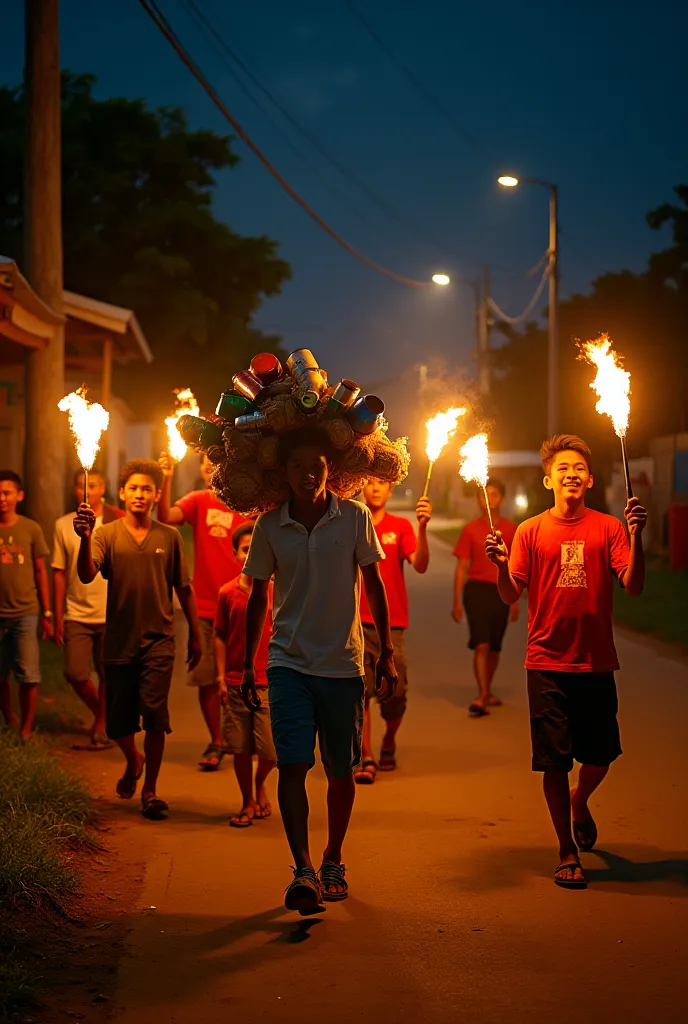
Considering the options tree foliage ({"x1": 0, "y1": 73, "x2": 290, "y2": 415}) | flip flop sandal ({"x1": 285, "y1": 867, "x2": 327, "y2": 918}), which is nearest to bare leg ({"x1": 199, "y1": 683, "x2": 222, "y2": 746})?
flip flop sandal ({"x1": 285, "y1": 867, "x2": 327, "y2": 918})

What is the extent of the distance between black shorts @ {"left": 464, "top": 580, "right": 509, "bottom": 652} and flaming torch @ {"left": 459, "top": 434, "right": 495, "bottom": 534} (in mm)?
4061

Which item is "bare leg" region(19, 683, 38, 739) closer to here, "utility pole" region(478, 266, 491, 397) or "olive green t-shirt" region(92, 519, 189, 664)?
"olive green t-shirt" region(92, 519, 189, 664)

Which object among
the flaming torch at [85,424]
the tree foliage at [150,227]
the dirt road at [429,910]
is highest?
the tree foliage at [150,227]

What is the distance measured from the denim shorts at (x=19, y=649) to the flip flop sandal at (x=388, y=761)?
7.84ft

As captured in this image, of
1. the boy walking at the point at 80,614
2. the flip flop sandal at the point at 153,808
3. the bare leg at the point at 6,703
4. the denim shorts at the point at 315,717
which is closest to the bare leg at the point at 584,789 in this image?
the denim shorts at the point at 315,717

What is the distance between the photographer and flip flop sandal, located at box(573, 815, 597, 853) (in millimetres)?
6773

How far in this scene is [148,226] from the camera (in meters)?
31.6

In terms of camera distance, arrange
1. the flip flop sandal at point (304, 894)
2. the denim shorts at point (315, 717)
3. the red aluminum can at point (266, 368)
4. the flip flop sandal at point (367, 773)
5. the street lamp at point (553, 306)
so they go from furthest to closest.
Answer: the street lamp at point (553, 306)
the flip flop sandal at point (367, 773)
the red aluminum can at point (266, 368)
the denim shorts at point (315, 717)
the flip flop sandal at point (304, 894)

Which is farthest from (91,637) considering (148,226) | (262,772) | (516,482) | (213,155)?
(516,482)

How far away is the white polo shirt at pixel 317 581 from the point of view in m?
5.91

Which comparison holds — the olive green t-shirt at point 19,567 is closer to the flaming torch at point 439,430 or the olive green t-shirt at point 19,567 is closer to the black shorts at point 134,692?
the black shorts at point 134,692

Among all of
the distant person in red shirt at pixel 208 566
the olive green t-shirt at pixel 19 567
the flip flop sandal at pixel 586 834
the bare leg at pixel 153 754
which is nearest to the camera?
the flip flop sandal at pixel 586 834

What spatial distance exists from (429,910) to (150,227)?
27.6 m

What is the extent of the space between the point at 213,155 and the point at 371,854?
94.4 ft
